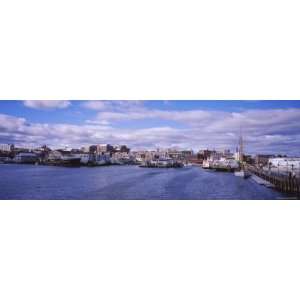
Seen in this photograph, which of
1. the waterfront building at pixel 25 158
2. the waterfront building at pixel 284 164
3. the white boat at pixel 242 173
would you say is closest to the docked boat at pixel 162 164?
the white boat at pixel 242 173

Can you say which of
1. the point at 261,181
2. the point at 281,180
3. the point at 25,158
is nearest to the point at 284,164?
the point at 281,180

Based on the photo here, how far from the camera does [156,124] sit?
446 cm

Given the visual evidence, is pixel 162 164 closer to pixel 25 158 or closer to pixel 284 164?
pixel 284 164

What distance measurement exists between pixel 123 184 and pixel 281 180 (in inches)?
75.5

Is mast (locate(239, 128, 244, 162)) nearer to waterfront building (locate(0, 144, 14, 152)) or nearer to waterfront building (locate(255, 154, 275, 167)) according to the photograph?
waterfront building (locate(255, 154, 275, 167))

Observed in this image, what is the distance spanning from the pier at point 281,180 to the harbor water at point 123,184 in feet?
0.34

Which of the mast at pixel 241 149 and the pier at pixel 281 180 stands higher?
the mast at pixel 241 149

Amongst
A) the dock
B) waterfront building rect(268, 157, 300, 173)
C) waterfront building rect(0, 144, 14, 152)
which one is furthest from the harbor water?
waterfront building rect(268, 157, 300, 173)

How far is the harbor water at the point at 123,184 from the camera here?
171 inches

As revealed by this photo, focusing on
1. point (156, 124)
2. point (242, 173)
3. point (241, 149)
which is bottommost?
point (242, 173)

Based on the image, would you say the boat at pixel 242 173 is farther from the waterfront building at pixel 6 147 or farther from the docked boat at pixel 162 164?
the waterfront building at pixel 6 147

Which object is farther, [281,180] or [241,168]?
[241,168]
